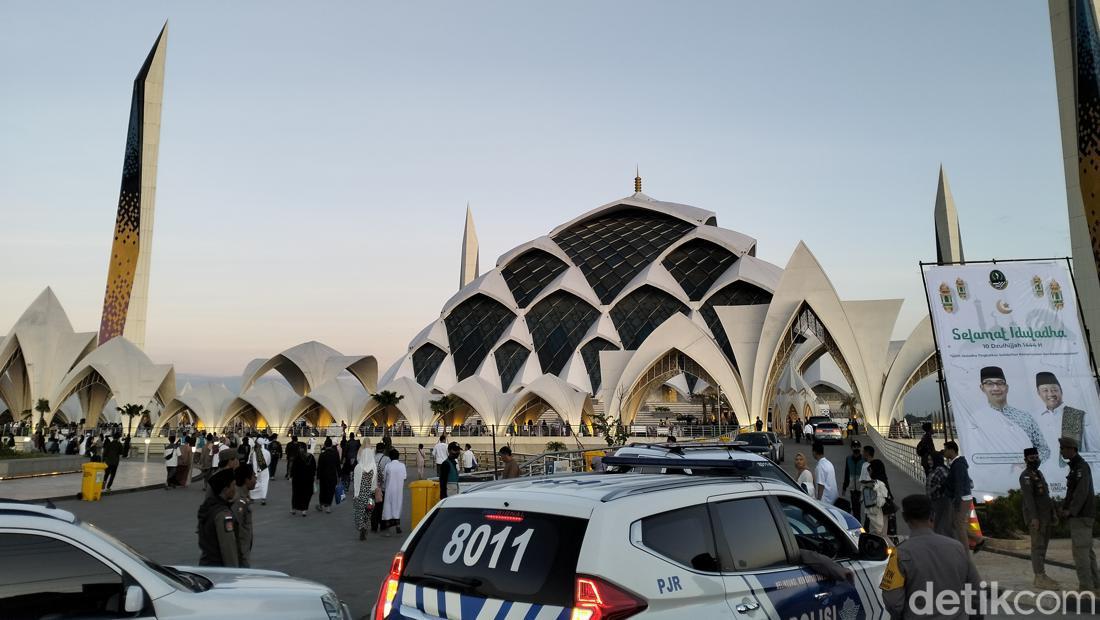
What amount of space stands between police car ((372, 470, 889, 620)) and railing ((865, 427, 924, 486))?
51.9 feet

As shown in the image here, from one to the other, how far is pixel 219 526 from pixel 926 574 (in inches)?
203

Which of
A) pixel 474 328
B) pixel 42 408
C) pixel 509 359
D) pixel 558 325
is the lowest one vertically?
pixel 42 408

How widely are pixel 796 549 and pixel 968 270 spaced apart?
478 inches

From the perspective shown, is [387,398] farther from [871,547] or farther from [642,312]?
[871,547]

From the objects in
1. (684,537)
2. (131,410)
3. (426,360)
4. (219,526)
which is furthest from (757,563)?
(426,360)

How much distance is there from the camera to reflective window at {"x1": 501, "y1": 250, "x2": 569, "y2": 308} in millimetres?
73438

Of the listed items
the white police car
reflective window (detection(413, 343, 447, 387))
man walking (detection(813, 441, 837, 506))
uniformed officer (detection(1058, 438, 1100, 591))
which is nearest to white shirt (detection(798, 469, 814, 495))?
man walking (detection(813, 441, 837, 506))

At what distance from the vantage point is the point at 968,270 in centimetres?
1450

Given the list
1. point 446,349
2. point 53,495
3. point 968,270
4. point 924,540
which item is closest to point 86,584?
point 924,540

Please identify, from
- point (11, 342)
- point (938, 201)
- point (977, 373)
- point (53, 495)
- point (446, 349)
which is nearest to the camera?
point (977, 373)

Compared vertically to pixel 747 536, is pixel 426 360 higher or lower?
higher

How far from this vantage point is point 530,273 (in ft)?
247

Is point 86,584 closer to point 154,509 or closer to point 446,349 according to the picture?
point 154,509

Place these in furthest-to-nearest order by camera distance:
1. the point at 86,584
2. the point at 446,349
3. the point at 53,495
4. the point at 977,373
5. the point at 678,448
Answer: the point at 446,349, the point at 53,495, the point at 977,373, the point at 678,448, the point at 86,584
